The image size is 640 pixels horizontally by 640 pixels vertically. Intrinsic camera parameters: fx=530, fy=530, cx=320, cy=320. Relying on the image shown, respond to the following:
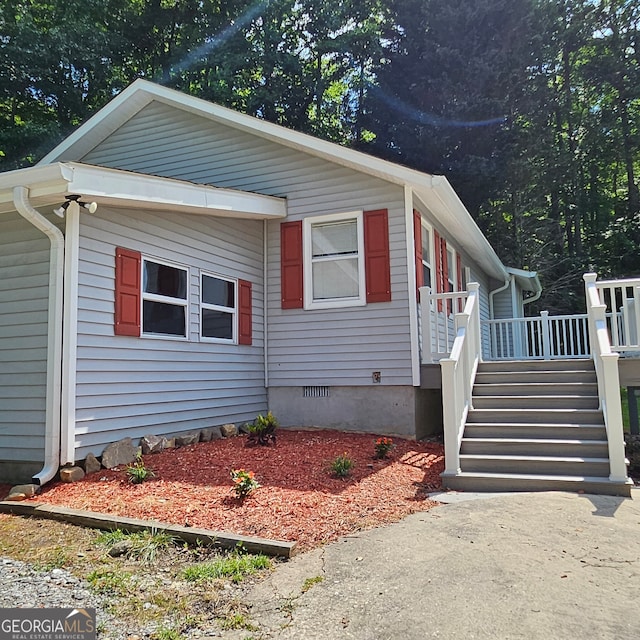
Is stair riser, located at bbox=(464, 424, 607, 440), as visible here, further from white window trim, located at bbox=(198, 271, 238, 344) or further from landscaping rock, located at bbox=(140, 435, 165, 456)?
white window trim, located at bbox=(198, 271, 238, 344)

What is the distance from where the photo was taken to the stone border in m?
3.60

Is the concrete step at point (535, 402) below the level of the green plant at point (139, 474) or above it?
above

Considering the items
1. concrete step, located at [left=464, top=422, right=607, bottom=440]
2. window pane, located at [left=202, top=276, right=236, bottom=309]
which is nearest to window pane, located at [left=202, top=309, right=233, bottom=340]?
window pane, located at [left=202, top=276, right=236, bottom=309]

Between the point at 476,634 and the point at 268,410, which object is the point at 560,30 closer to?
the point at 268,410

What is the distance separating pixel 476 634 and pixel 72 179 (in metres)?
4.93

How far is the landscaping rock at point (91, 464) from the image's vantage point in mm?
5605

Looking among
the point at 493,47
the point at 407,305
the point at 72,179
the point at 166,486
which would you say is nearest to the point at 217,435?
the point at 166,486

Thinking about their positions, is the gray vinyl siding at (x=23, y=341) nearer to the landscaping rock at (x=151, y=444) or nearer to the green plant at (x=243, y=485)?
the landscaping rock at (x=151, y=444)

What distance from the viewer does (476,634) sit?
2482 mm

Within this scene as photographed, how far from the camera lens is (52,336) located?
18.3 ft

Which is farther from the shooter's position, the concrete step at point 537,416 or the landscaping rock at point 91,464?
the concrete step at point 537,416

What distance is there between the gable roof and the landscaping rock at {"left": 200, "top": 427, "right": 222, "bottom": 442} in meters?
4.39

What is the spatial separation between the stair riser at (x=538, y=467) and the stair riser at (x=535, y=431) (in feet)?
1.89

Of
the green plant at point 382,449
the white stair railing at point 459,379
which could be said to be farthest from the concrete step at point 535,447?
the green plant at point 382,449
